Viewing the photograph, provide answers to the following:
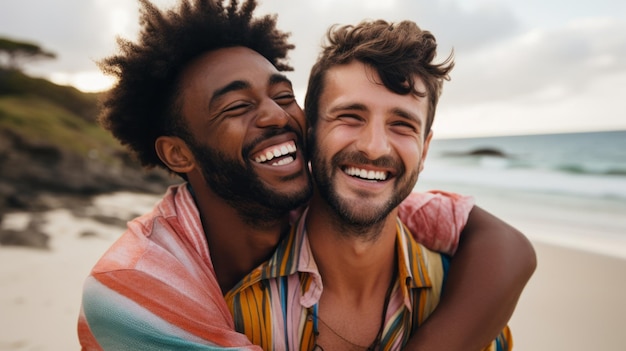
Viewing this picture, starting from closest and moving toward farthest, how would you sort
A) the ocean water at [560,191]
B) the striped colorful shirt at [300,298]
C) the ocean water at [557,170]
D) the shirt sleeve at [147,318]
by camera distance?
1. the shirt sleeve at [147,318]
2. the striped colorful shirt at [300,298]
3. the ocean water at [560,191]
4. the ocean water at [557,170]

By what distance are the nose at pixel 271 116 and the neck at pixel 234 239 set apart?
0.56 m

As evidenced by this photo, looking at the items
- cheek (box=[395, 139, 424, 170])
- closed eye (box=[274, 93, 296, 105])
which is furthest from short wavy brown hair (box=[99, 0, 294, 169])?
cheek (box=[395, 139, 424, 170])

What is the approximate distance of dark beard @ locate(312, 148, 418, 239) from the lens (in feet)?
7.91

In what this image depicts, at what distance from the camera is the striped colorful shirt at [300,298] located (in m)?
2.34

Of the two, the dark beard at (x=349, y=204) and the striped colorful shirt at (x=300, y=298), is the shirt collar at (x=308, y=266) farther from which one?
the dark beard at (x=349, y=204)

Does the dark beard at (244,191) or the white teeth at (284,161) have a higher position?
the white teeth at (284,161)

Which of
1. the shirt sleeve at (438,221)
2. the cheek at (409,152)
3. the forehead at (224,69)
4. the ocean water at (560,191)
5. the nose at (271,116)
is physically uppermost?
the forehead at (224,69)

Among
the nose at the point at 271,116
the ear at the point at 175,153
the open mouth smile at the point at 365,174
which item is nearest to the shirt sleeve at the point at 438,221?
the open mouth smile at the point at 365,174

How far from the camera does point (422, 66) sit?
2621mm

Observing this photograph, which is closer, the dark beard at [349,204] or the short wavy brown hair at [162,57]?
the dark beard at [349,204]

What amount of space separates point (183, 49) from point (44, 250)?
4.66 m

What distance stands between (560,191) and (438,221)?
49.6ft

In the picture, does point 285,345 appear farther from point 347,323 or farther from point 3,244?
point 3,244

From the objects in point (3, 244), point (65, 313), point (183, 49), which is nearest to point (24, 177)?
point (3, 244)
